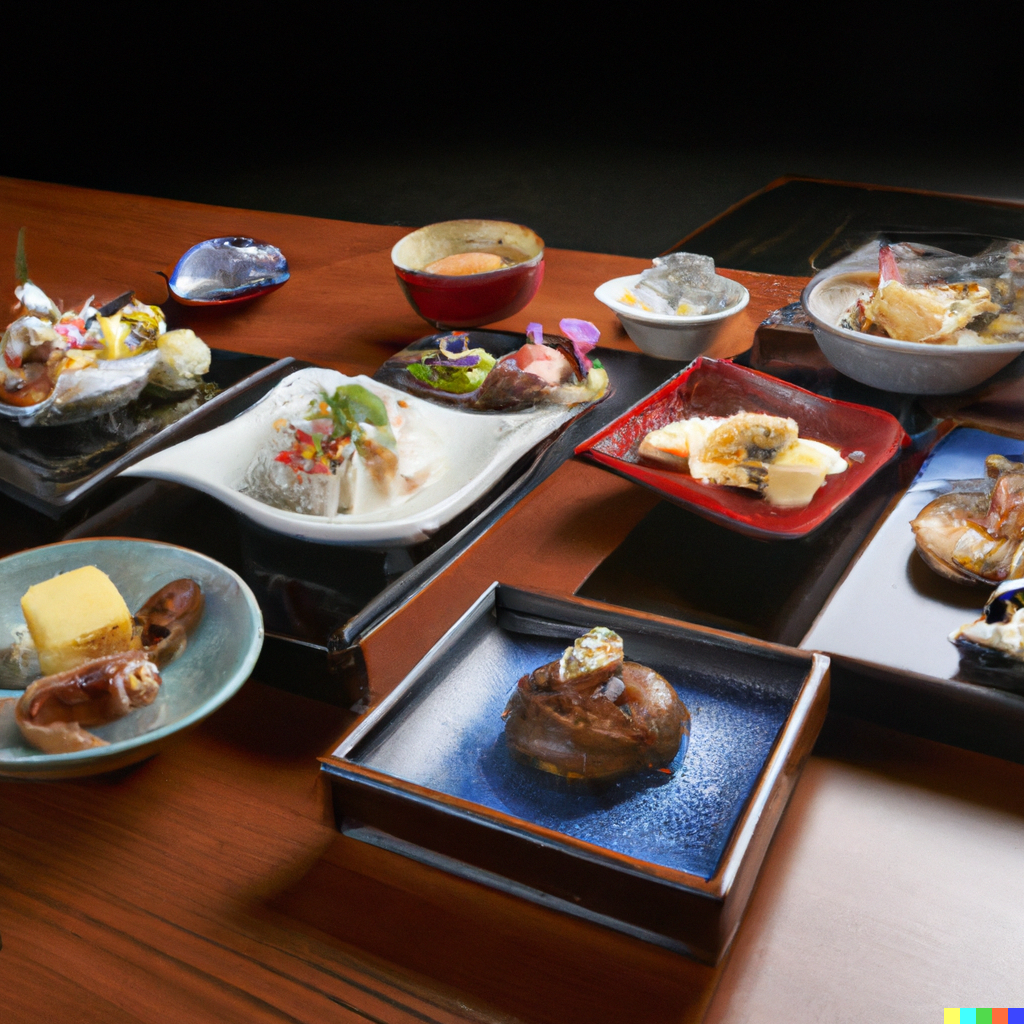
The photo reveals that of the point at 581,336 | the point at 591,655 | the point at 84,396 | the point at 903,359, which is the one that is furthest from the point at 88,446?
the point at 903,359

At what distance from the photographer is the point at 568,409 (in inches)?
41.2

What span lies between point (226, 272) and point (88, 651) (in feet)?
3.52

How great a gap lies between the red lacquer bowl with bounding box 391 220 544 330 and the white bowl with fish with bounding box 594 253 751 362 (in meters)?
0.13

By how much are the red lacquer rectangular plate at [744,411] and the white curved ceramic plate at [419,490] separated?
3.5 inches

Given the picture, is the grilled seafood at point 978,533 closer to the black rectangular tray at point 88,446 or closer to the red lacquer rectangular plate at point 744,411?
the red lacquer rectangular plate at point 744,411

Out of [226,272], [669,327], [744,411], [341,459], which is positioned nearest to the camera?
[341,459]

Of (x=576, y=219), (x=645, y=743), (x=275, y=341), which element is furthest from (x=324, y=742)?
(x=576, y=219)

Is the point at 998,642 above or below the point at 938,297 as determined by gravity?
below

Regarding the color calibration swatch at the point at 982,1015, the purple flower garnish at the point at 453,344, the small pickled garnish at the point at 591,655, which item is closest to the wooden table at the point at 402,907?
the color calibration swatch at the point at 982,1015

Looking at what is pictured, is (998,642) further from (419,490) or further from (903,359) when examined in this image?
(419,490)

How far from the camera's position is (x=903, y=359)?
97cm

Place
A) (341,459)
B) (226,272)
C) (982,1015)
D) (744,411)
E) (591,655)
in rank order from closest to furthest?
1. (982,1015)
2. (591,655)
3. (341,459)
4. (744,411)
5. (226,272)

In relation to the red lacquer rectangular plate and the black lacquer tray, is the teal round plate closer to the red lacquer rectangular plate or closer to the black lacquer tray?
the black lacquer tray

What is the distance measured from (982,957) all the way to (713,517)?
0.41 m
